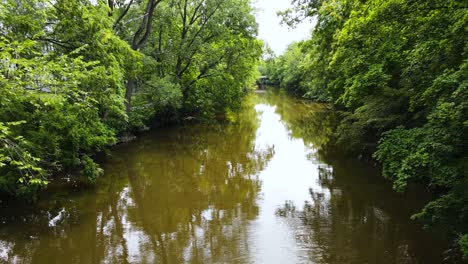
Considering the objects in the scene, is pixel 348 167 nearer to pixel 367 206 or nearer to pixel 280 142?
pixel 367 206

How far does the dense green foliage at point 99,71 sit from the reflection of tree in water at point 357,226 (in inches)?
226

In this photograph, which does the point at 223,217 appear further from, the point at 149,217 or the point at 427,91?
the point at 427,91

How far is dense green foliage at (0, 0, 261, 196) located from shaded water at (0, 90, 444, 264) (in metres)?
1.25

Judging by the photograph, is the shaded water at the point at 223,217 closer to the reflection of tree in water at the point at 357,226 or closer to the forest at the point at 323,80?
the reflection of tree in water at the point at 357,226

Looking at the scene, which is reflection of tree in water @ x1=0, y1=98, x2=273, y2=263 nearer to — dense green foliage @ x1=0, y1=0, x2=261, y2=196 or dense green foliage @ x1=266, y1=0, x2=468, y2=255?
dense green foliage @ x1=0, y1=0, x2=261, y2=196

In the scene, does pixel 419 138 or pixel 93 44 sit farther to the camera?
pixel 93 44

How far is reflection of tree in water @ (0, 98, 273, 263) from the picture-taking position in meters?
7.32

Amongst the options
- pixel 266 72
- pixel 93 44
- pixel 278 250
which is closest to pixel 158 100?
pixel 93 44

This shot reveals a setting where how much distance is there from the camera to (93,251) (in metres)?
7.42

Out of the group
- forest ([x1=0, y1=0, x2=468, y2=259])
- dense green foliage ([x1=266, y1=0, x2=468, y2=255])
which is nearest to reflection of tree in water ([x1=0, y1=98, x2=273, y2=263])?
forest ([x1=0, y1=0, x2=468, y2=259])

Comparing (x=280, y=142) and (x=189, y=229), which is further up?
(x=280, y=142)

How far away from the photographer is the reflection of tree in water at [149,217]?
7316 millimetres

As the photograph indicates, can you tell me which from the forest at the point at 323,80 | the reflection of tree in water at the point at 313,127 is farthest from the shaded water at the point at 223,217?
the reflection of tree in water at the point at 313,127

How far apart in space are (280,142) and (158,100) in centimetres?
765
